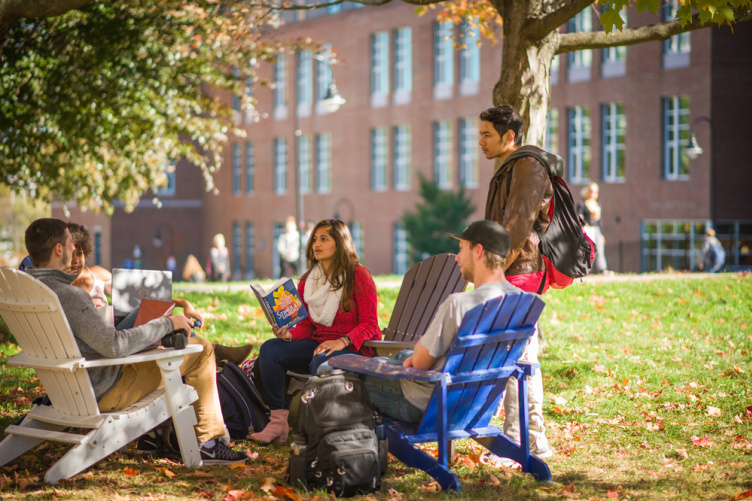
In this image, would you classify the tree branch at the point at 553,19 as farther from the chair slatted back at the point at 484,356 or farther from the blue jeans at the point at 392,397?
the blue jeans at the point at 392,397

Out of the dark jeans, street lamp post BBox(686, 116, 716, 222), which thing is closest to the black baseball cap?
the dark jeans

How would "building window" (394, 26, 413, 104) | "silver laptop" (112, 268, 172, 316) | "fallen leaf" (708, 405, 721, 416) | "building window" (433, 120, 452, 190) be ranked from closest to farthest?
"silver laptop" (112, 268, 172, 316)
"fallen leaf" (708, 405, 721, 416)
"building window" (433, 120, 452, 190)
"building window" (394, 26, 413, 104)

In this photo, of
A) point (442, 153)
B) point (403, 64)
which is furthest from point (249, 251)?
point (442, 153)

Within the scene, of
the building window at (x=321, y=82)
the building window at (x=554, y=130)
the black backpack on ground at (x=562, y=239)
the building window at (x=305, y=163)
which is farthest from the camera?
the building window at (x=305, y=163)

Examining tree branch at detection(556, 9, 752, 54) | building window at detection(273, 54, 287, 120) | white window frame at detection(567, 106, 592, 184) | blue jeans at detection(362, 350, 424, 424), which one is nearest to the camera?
blue jeans at detection(362, 350, 424, 424)

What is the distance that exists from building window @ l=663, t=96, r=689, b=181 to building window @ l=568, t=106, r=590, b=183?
335 centimetres

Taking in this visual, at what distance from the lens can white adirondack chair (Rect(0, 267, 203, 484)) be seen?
15.5ft

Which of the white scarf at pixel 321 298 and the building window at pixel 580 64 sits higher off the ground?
the building window at pixel 580 64

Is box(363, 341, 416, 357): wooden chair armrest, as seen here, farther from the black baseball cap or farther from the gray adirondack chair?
the black baseball cap

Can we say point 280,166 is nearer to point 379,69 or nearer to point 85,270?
point 379,69

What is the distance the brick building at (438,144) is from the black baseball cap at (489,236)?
53.6ft

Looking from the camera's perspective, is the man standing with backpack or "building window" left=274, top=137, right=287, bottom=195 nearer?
the man standing with backpack

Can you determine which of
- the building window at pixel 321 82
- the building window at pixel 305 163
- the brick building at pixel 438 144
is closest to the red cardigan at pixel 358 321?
the brick building at pixel 438 144

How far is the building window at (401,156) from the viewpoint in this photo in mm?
43656
